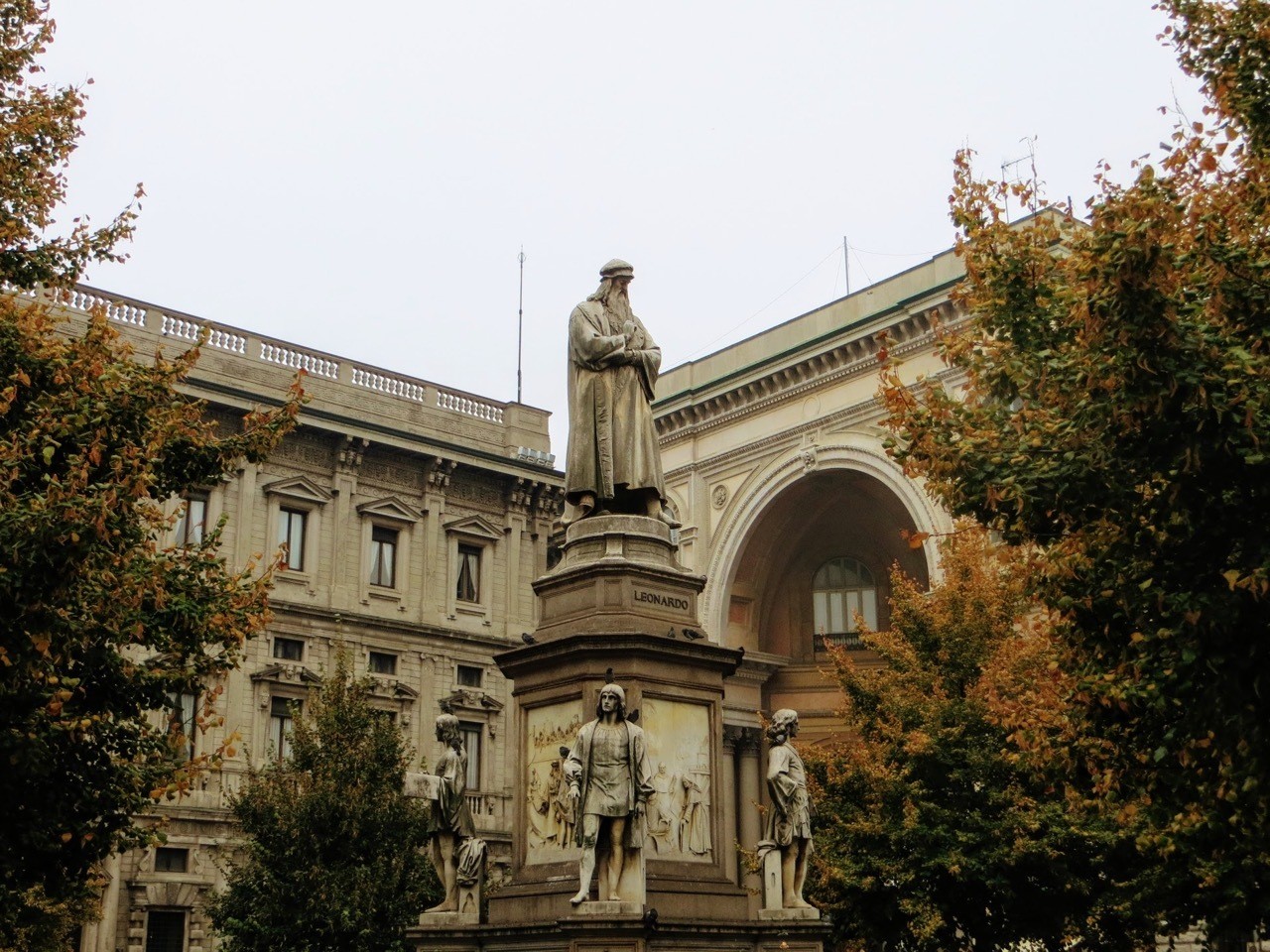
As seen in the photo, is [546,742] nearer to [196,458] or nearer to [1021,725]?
Answer: [196,458]

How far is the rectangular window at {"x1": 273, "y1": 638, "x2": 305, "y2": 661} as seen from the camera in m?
39.2

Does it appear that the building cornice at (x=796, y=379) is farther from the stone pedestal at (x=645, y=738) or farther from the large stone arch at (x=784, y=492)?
the stone pedestal at (x=645, y=738)

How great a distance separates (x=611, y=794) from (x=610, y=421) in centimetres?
397

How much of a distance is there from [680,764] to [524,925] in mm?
1915

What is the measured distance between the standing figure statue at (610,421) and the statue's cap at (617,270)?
413mm

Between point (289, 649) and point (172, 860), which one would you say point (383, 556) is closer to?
point (289, 649)

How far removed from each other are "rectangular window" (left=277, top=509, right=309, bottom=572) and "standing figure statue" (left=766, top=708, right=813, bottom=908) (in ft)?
94.1

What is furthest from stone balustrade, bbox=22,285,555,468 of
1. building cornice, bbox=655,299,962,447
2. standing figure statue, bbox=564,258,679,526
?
standing figure statue, bbox=564,258,679,526

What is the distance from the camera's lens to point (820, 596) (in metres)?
45.2

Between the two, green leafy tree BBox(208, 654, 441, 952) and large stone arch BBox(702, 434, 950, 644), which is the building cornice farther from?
green leafy tree BBox(208, 654, 441, 952)

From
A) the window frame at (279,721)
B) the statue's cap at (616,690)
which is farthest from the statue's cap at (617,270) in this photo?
the window frame at (279,721)

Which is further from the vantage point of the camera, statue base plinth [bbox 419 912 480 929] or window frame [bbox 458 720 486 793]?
window frame [bbox 458 720 486 793]

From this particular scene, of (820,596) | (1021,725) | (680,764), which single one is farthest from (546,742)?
(820,596)

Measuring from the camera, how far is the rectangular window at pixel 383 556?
42125mm
